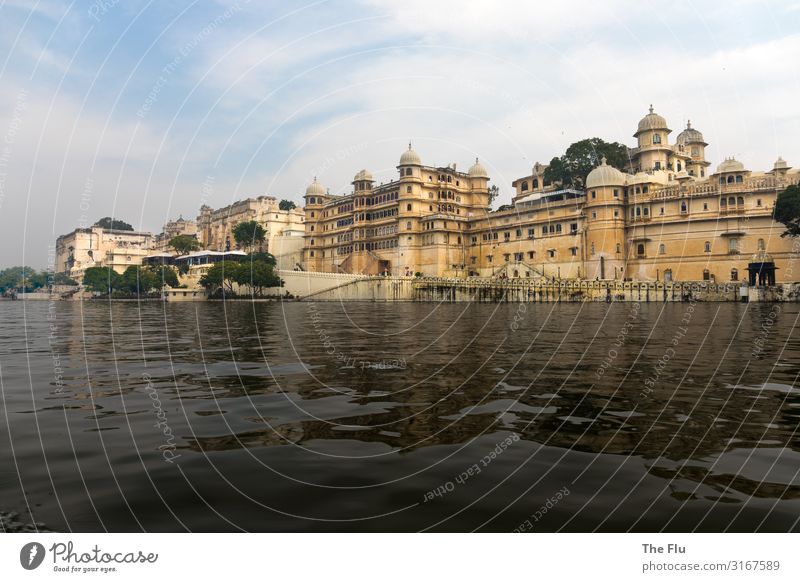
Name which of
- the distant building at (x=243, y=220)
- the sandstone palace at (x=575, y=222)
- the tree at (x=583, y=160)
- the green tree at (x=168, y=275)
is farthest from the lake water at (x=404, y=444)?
the distant building at (x=243, y=220)

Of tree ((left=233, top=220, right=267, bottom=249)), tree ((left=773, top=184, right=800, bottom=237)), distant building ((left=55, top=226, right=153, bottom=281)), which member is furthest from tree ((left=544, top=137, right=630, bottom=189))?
distant building ((left=55, top=226, right=153, bottom=281))

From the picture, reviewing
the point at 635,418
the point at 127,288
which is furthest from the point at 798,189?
the point at 127,288

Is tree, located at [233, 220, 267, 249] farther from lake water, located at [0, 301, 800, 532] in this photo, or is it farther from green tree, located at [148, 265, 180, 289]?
lake water, located at [0, 301, 800, 532]

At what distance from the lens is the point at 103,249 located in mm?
136750

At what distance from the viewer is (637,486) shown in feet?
18.0

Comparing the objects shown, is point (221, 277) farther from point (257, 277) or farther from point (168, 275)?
point (168, 275)

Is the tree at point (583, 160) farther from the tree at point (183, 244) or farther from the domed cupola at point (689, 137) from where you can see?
the tree at point (183, 244)

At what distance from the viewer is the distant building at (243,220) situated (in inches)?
4419

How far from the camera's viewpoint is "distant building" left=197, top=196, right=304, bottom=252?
368ft

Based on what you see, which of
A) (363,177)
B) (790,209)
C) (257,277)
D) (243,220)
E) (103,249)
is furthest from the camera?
(103,249)

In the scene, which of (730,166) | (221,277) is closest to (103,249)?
(221,277)

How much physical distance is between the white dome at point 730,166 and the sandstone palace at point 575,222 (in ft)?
0.33

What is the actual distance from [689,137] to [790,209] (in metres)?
38.1
